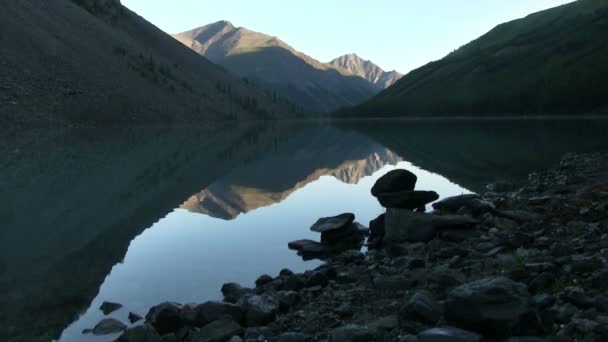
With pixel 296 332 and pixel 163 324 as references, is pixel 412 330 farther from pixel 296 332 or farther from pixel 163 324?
pixel 163 324

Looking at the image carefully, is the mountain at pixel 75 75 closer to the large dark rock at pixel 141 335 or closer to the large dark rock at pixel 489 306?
the large dark rock at pixel 141 335

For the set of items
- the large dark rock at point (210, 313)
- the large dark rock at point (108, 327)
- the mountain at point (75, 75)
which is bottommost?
the large dark rock at point (108, 327)

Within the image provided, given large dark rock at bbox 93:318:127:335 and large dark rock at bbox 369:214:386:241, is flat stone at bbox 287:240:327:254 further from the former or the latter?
large dark rock at bbox 93:318:127:335

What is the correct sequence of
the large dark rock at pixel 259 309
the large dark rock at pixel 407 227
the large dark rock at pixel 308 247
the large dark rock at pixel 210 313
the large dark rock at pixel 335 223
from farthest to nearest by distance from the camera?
the large dark rock at pixel 335 223, the large dark rock at pixel 308 247, the large dark rock at pixel 407 227, the large dark rock at pixel 210 313, the large dark rock at pixel 259 309

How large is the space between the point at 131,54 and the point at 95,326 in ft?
614

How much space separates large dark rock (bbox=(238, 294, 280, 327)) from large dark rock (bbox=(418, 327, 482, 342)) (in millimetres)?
3934

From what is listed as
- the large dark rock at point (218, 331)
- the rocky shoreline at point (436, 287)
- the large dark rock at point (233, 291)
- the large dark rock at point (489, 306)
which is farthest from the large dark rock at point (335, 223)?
the large dark rock at point (489, 306)

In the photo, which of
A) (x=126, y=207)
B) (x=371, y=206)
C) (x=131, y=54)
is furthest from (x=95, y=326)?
(x=131, y=54)

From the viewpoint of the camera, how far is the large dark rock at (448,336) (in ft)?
22.7

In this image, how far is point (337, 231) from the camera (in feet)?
59.6

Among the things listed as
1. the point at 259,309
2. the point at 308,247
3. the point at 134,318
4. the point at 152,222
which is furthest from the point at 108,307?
the point at 152,222

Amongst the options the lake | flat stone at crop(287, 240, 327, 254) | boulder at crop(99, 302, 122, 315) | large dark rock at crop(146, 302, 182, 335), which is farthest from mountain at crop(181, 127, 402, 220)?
large dark rock at crop(146, 302, 182, 335)

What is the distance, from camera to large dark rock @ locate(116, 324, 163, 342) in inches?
375

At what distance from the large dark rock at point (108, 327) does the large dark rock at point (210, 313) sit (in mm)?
1399
